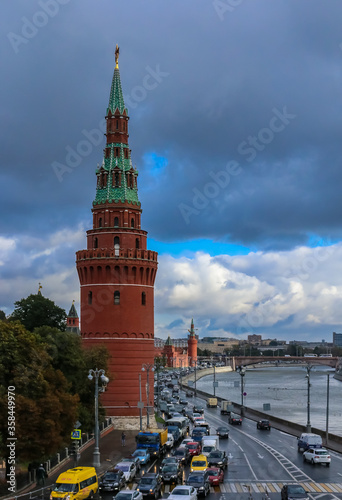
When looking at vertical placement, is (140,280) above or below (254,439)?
above

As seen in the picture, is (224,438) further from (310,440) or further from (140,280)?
(140,280)

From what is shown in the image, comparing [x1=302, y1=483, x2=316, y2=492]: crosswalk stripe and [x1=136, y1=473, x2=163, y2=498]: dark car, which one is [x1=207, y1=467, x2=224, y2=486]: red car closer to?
[x1=136, y1=473, x2=163, y2=498]: dark car

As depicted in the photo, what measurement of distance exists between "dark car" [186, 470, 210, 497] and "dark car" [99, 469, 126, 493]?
4232 millimetres

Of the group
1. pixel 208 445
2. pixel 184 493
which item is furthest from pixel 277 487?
pixel 208 445

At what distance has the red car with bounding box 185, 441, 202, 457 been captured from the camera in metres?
55.1

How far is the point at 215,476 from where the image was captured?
44031mm

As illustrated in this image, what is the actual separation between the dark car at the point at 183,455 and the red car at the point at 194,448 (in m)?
0.55

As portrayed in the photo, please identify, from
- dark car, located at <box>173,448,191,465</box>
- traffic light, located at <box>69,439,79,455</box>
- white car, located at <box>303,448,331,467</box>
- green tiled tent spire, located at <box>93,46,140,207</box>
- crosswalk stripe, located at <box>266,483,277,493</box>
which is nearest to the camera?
crosswalk stripe, located at <box>266,483,277,493</box>

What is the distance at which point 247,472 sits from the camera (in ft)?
160

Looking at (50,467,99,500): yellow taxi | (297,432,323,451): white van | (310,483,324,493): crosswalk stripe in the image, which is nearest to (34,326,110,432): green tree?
(50,467,99,500): yellow taxi

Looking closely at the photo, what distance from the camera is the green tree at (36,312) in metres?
77.9

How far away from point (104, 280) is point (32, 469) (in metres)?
33.9

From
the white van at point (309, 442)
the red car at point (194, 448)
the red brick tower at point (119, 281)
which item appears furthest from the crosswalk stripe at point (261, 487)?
the red brick tower at point (119, 281)

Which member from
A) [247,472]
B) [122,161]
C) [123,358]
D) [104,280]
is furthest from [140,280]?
[247,472]
